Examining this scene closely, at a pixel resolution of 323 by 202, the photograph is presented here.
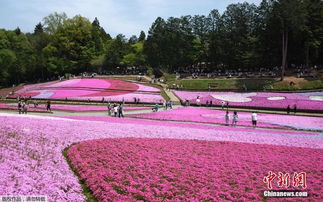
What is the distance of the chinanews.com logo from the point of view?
9538 millimetres

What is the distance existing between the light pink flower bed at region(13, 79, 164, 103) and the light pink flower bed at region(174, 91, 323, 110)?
7192mm

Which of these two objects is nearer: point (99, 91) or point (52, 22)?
point (99, 91)

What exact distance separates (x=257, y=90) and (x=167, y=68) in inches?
1550

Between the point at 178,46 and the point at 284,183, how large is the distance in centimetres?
7940

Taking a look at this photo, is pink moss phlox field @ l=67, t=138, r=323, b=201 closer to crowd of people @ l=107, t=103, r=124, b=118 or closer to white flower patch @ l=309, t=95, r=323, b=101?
crowd of people @ l=107, t=103, r=124, b=118

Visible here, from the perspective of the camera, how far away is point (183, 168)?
11.7 meters

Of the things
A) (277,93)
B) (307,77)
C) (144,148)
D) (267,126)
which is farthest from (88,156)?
(307,77)

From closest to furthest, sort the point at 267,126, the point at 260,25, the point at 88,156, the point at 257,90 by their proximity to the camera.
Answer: the point at 88,156, the point at 267,126, the point at 257,90, the point at 260,25

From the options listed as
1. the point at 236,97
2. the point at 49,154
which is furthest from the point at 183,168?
the point at 236,97

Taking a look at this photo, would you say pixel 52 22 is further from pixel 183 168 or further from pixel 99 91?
pixel 183 168

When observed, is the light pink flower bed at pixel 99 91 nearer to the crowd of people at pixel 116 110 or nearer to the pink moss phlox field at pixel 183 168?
the crowd of people at pixel 116 110

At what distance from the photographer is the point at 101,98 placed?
5316 cm

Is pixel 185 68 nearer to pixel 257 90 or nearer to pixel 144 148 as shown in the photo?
pixel 257 90

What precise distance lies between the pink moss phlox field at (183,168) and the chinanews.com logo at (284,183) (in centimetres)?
25
